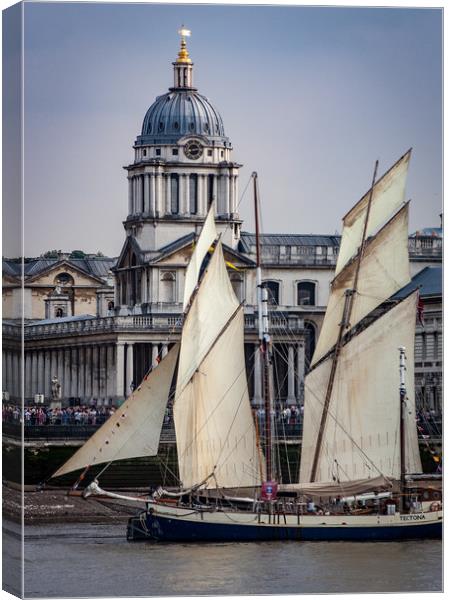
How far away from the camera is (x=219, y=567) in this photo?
5284 cm

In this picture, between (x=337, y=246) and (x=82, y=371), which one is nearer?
(x=337, y=246)

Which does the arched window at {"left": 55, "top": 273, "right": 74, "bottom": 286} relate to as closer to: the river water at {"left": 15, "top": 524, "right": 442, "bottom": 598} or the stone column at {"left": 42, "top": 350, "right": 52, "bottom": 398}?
the stone column at {"left": 42, "top": 350, "right": 52, "bottom": 398}

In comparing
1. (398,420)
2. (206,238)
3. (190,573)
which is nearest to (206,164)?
(206,238)

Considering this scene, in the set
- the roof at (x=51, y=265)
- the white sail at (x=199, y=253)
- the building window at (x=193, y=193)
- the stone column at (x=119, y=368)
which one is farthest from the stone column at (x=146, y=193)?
the stone column at (x=119, y=368)

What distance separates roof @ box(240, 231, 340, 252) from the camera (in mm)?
60344

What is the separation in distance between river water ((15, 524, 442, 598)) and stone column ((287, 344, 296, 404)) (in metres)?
9.14

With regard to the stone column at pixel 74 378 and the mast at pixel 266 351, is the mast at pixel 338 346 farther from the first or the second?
the stone column at pixel 74 378

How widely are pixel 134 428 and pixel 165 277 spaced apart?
18396 mm

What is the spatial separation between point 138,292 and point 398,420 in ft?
78.4

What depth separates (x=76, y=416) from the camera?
72.6 meters

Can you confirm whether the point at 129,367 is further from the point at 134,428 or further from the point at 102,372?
the point at 134,428

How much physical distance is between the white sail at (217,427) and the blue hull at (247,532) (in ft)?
3.62

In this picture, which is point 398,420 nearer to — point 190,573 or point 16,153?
point 190,573

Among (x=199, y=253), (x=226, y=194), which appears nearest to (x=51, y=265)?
(x=226, y=194)
